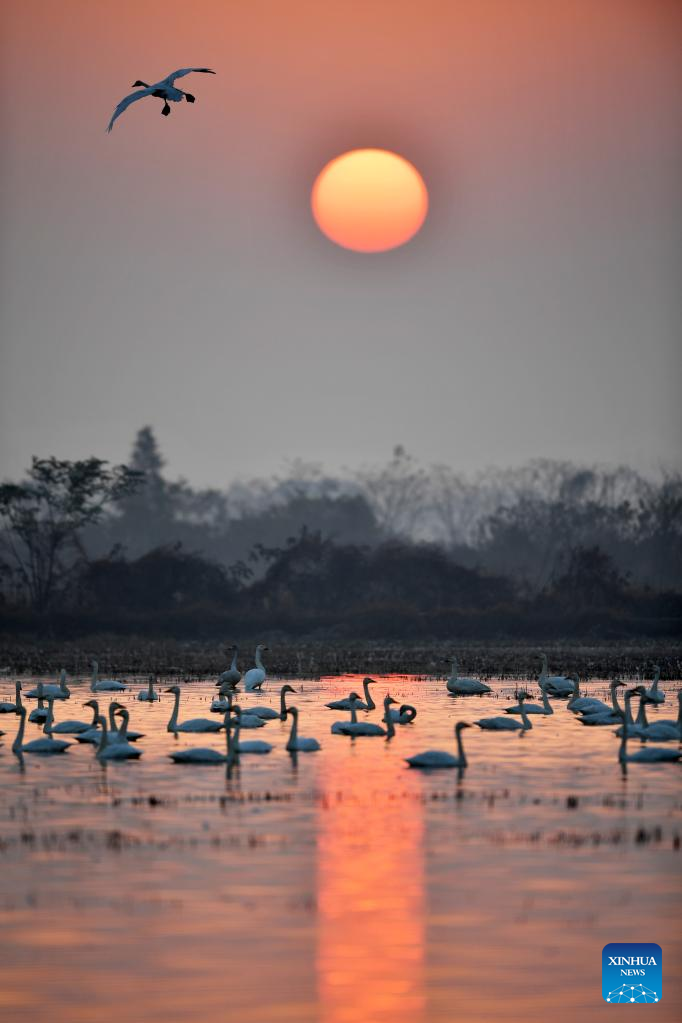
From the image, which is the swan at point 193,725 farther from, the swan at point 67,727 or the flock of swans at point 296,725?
the swan at point 67,727

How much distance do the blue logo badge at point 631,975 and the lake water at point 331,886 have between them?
4.7 inches

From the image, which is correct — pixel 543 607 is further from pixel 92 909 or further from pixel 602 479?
pixel 92 909

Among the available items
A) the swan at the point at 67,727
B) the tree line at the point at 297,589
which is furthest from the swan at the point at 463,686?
the tree line at the point at 297,589

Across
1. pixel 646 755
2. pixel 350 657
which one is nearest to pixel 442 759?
pixel 646 755

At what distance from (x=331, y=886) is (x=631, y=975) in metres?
3.66

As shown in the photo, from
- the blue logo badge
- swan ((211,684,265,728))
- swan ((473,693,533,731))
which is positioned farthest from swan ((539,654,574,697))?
the blue logo badge

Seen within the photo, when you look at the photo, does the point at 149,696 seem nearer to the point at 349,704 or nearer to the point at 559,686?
the point at 349,704

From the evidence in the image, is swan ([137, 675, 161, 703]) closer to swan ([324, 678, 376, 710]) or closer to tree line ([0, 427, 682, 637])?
swan ([324, 678, 376, 710])

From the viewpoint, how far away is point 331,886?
48.2 feet

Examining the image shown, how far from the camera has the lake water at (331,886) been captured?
11.5m

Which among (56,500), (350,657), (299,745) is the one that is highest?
(56,500)

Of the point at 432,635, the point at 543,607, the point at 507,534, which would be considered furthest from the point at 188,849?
the point at 507,534

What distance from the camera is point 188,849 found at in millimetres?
16297

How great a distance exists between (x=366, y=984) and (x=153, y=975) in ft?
4.69
